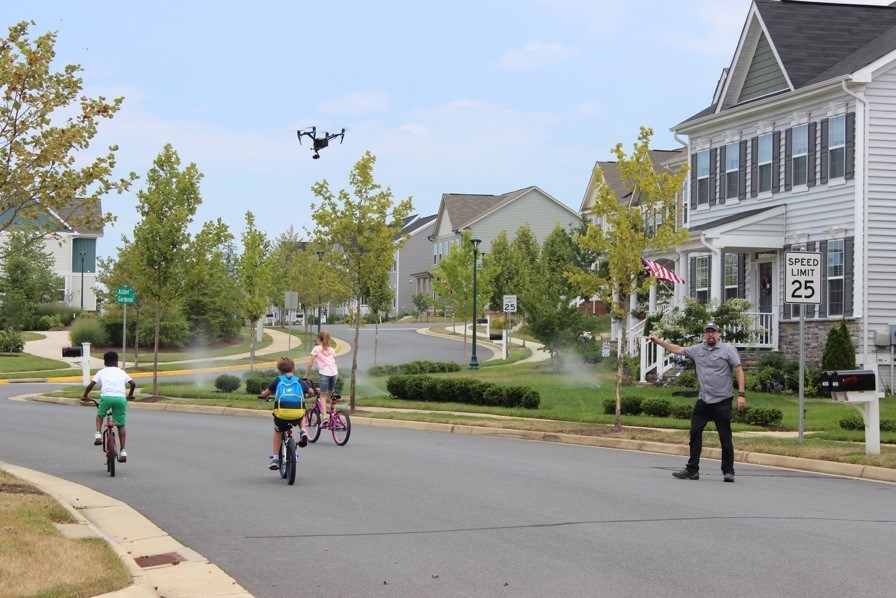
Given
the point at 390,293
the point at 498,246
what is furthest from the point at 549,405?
the point at 498,246

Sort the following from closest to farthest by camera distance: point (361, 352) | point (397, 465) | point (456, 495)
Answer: point (456, 495) → point (397, 465) → point (361, 352)

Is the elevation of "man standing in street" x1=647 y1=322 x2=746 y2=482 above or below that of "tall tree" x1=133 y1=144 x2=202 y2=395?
below

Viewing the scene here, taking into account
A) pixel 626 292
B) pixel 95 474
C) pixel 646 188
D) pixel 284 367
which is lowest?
pixel 95 474

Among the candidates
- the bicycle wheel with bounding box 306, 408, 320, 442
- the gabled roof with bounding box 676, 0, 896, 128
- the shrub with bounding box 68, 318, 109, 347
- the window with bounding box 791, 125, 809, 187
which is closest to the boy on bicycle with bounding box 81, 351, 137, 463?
the bicycle wheel with bounding box 306, 408, 320, 442

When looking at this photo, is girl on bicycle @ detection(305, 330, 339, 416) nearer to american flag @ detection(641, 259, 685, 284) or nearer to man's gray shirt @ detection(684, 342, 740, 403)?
man's gray shirt @ detection(684, 342, 740, 403)

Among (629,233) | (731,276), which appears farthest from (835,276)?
(629,233)

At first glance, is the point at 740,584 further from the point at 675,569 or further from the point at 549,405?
the point at 549,405

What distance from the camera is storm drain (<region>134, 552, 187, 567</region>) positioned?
347 inches

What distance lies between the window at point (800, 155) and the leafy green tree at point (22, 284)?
120 feet

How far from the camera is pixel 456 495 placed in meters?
12.3

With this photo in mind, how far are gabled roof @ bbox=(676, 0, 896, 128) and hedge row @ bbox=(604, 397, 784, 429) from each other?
1107 cm

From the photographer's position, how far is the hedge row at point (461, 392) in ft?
83.8

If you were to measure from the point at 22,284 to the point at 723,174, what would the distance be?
38.7 meters

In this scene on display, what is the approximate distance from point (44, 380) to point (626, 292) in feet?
94.6
